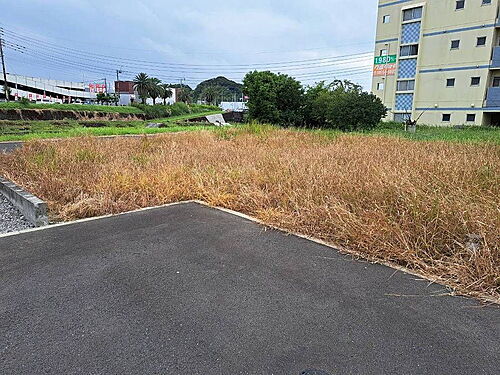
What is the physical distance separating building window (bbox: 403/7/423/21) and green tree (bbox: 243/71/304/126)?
14379 mm

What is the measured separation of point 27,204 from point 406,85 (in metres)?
31.2

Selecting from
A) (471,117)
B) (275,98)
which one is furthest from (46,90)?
(471,117)

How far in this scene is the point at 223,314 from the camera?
7.35 feet

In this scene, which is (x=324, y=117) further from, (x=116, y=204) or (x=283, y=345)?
(x=283, y=345)

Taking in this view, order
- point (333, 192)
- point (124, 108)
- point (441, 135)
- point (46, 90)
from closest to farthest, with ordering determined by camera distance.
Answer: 1. point (333, 192)
2. point (441, 135)
3. point (124, 108)
4. point (46, 90)

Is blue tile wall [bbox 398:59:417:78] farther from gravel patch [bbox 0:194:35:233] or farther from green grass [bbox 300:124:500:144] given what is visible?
gravel patch [bbox 0:194:35:233]

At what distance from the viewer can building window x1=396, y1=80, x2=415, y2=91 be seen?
28438mm

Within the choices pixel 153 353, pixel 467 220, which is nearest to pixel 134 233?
pixel 153 353

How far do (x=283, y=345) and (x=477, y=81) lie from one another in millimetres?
29325

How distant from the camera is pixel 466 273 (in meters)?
2.67

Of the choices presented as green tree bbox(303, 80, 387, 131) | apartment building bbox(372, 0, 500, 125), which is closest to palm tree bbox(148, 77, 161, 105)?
apartment building bbox(372, 0, 500, 125)

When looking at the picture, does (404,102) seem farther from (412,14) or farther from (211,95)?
(211,95)

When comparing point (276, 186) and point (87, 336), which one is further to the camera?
point (276, 186)

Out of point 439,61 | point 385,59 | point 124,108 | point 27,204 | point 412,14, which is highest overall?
point 412,14
